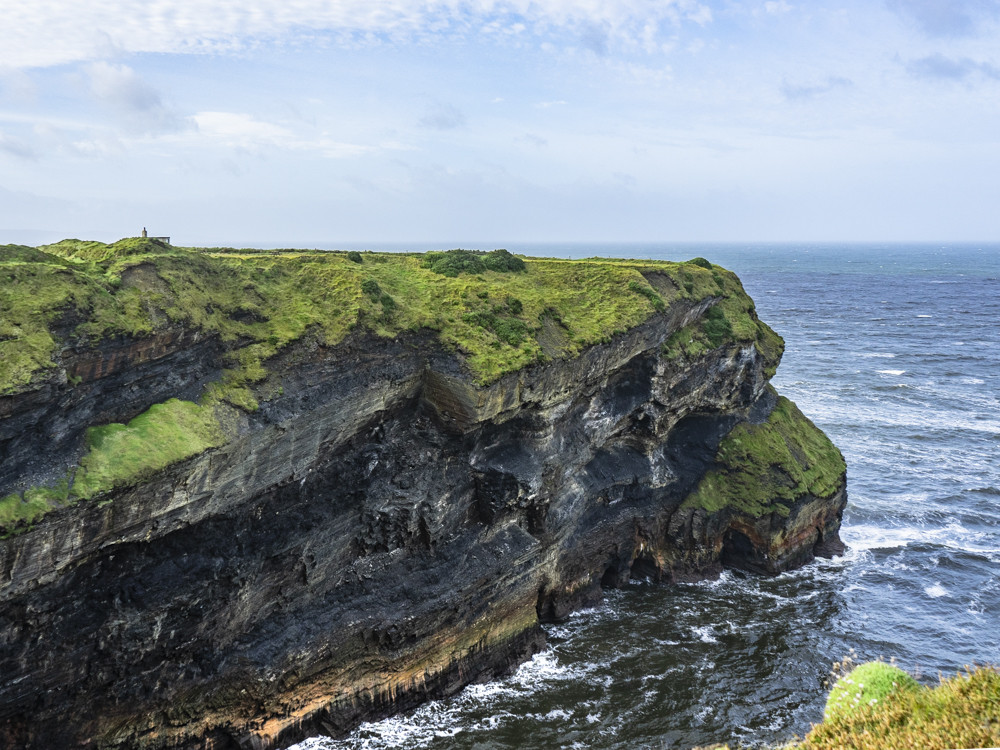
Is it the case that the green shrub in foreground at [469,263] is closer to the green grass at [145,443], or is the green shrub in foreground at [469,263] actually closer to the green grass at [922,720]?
the green grass at [145,443]

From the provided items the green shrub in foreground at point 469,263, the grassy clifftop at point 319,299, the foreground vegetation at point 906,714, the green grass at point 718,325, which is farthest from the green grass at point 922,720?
the green shrub in foreground at point 469,263

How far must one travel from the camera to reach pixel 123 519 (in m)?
20.9

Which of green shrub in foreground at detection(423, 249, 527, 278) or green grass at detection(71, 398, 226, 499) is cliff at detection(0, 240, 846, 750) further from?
green shrub in foreground at detection(423, 249, 527, 278)

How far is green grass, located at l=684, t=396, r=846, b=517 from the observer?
132 feet

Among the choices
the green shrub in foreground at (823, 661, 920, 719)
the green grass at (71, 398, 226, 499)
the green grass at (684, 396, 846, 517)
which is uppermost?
the green grass at (71, 398, 226, 499)

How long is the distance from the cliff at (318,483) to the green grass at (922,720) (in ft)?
58.4

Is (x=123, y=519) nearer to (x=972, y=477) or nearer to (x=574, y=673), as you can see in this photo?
(x=574, y=673)

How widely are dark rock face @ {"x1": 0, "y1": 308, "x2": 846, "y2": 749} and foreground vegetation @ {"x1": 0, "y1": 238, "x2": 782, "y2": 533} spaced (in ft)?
2.39

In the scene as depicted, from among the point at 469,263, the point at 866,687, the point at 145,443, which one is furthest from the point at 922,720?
the point at 469,263

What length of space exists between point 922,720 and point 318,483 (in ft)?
68.4

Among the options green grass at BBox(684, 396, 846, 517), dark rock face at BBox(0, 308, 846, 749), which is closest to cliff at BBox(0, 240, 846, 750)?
dark rock face at BBox(0, 308, 846, 749)

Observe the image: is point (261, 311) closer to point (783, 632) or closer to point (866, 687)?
point (866, 687)

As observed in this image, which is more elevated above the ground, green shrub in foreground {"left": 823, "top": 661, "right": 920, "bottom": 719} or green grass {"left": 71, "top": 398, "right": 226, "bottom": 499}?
green grass {"left": 71, "top": 398, "right": 226, "bottom": 499}

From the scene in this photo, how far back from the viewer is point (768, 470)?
41625 mm
